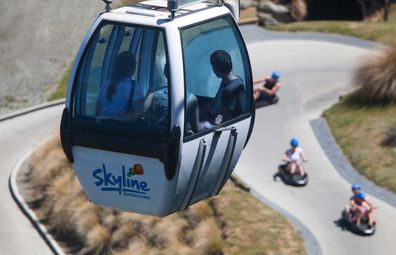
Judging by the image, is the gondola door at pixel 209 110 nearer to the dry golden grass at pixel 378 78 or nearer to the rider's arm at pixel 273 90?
the dry golden grass at pixel 378 78

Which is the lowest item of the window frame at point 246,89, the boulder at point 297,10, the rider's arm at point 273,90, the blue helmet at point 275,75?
the boulder at point 297,10

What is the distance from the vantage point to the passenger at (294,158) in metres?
25.2

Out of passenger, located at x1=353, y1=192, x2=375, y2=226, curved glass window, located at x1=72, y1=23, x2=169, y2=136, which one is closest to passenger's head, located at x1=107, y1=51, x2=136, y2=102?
curved glass window, located at x1=72, y1=23, x2=169, y2=136

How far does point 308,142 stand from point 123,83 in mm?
14534

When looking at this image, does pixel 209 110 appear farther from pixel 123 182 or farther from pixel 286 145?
pixel 286 145

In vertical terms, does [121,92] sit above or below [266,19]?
above

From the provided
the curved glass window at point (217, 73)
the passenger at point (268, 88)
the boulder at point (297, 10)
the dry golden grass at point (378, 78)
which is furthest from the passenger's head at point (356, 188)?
the boulder at point (297, 10)

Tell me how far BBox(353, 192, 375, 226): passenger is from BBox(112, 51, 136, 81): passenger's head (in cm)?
1009

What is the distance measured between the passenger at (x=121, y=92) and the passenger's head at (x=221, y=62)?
864mm

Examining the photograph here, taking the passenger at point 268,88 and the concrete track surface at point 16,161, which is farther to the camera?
the passenger at point 268,88

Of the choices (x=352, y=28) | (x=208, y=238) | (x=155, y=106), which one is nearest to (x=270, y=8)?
(x=352, y=28)

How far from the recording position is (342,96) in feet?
98.3

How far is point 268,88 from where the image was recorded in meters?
29.8

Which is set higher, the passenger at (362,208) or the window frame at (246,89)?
the window frame at (246,89)
